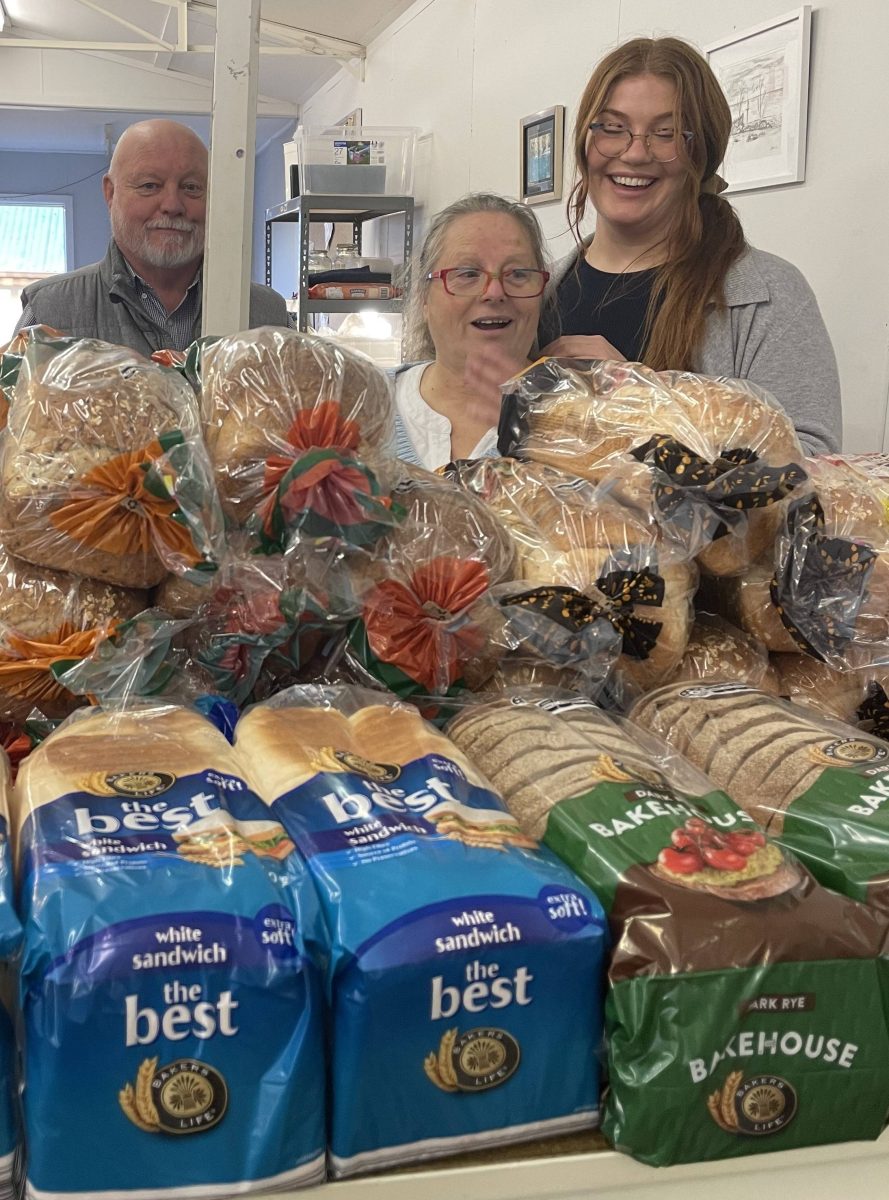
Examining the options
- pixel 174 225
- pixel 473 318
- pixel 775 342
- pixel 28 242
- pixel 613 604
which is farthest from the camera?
pixel 28 242

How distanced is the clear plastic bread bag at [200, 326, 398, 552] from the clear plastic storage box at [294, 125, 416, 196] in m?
4.92

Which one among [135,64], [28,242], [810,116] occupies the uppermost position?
[135,64]

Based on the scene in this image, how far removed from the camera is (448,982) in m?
0.61

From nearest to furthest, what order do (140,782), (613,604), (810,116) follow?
(140,782)
(613,604)
(810,116)

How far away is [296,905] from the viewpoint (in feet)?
2.09

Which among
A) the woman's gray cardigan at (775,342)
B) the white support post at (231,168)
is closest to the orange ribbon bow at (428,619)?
the white support post at (231,168)

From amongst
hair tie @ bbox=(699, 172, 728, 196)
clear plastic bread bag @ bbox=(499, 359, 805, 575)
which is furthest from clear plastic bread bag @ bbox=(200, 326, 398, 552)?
hair tie @ bbox=(699, 172, 728, 196)

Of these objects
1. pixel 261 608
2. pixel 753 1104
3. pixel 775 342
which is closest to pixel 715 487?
pixel 261 608

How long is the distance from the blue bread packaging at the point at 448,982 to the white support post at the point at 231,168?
0.90 meters

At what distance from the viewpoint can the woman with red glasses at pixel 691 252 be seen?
1.91m

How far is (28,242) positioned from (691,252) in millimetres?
10145

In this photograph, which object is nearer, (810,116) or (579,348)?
(579,348)

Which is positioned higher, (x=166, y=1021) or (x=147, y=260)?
(x=147, y=260)

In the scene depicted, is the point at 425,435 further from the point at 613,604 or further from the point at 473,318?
the point at 613,604
